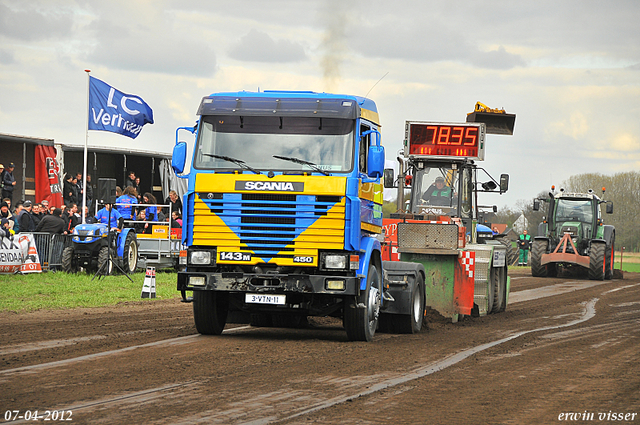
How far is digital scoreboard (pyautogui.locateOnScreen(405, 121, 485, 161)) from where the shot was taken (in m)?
17.6

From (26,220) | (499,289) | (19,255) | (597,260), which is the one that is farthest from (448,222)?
(597,260)

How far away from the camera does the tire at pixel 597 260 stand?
3109cm

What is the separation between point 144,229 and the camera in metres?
24.7

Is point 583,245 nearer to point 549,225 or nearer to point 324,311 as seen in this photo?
point 549,225

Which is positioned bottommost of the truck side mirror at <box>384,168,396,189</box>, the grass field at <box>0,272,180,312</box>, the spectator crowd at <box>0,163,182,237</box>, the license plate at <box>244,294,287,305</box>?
the grass field at <box>0,272,180,312</box>

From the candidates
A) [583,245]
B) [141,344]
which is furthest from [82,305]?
[583,245]

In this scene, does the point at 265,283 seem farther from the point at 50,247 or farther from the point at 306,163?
the point at 50,247

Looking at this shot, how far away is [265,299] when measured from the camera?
10742 mm

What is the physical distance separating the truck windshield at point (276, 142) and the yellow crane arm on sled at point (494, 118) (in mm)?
12280

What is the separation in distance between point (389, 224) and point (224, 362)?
8.01m

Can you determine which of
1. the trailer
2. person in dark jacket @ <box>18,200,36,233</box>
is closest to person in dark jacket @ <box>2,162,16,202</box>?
person in dark jacket @ <box>18,200,36,233</box>

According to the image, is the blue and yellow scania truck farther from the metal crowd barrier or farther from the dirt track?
the metal crowd barrier

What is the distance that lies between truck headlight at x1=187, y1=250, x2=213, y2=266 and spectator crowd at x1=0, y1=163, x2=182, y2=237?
9.68 meters

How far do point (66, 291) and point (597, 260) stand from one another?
20.7 m
